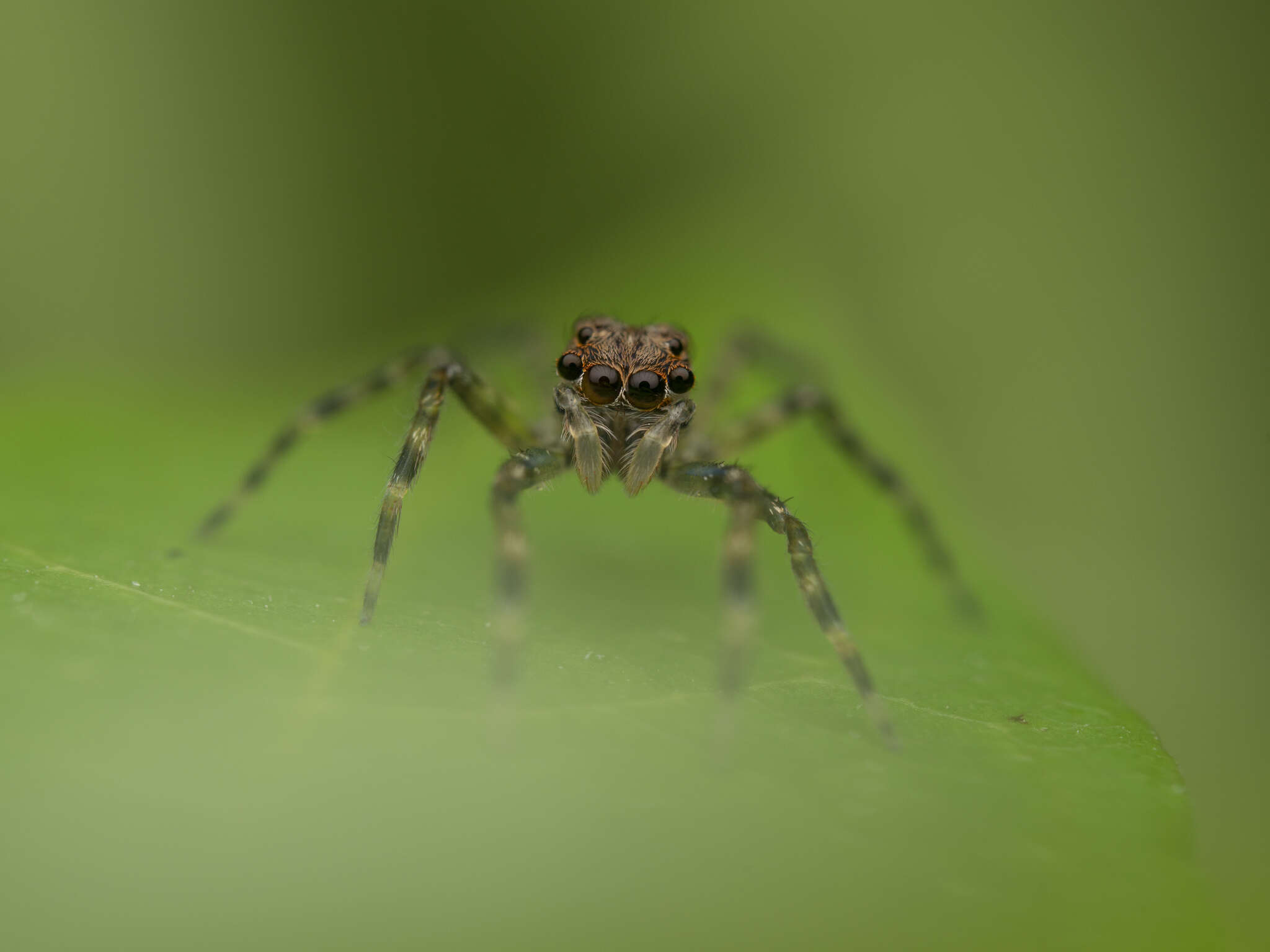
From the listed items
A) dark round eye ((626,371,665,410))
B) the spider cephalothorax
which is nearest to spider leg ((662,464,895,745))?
the spider cephalothorax

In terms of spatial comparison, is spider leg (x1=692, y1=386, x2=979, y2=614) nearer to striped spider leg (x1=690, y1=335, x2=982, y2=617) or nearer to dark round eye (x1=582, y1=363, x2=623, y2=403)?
striped spider leg (x1=690, y1=335, x2=982, y2=617)

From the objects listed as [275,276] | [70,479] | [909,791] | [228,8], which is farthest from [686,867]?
[228,8]

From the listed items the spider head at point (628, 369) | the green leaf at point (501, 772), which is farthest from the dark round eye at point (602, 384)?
the green leaf at point (501, 772)

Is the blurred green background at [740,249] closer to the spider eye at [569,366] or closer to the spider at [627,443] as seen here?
the spider at [627,443]

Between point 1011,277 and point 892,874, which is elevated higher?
point 1011,277

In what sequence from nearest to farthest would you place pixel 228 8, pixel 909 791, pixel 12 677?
pixel 12 677 < pixel 909 791 < pixel 228 8

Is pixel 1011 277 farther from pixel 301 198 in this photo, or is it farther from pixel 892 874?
pixel 892 874

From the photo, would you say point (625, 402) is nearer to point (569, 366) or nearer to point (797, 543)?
point (569, 366)
